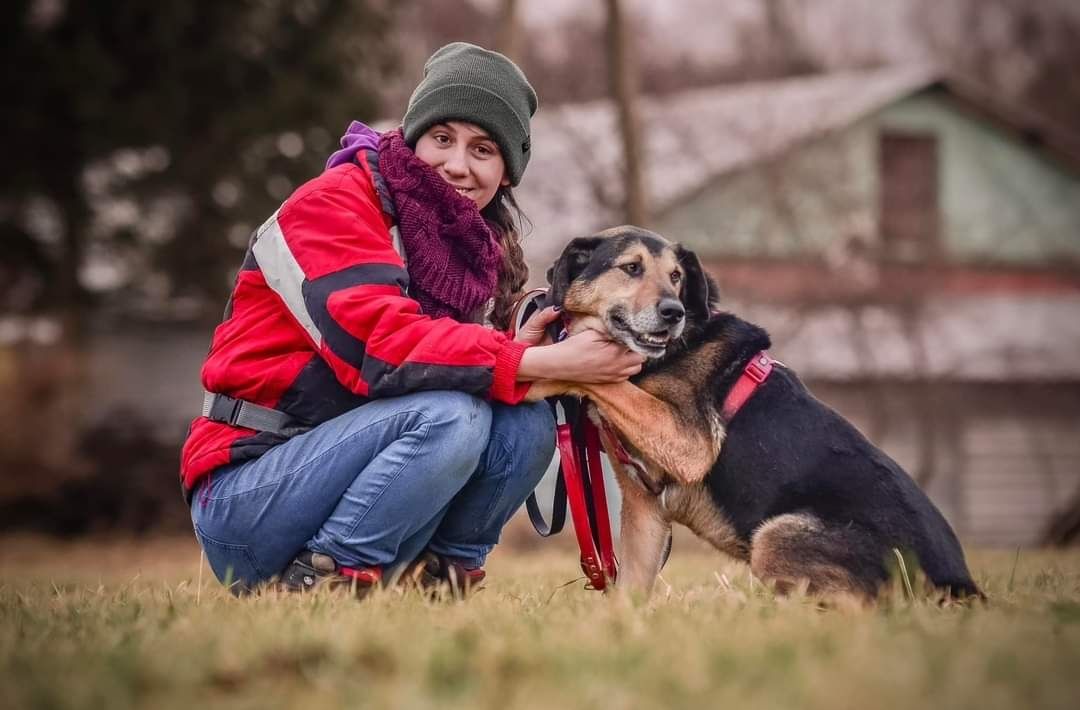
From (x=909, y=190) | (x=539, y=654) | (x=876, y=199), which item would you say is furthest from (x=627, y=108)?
(x=539, y=654)

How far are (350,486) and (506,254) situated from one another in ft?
3.69

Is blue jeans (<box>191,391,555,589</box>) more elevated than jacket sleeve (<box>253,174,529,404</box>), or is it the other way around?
jacket sleeve (<box>253,174,529,404</box>)

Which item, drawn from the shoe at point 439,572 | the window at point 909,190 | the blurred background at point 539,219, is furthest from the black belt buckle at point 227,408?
the window at point 909,190

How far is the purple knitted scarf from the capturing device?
3588 mm

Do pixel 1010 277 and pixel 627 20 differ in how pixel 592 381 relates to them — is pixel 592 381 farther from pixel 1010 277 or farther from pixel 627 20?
pixel 1010 277

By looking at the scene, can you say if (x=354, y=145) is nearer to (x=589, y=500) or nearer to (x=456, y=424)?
(x=456, y=424)

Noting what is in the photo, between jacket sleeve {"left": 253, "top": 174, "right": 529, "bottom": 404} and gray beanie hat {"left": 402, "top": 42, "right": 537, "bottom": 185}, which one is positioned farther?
gray beanie hat {"left": 402, "top": 42, "right": 537, "bottom": 185}

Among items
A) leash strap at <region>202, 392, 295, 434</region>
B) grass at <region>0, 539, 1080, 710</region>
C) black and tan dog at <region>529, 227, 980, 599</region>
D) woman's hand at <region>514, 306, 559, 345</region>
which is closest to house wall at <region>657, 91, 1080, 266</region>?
black and tan dog at <region>529, 227, 980, 599</region>

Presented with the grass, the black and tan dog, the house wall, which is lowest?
the grass

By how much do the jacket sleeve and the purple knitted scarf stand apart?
0.43 ft

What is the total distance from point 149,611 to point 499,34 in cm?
1201

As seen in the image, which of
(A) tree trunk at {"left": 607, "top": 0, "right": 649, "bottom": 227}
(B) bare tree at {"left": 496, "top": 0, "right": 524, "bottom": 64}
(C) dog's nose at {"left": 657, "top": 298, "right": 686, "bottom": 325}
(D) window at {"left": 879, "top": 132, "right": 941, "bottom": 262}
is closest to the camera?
(C) dog's nose at {"left": 657, "top": 298, "right": 686, "bottom": 325}

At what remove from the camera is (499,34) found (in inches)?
544

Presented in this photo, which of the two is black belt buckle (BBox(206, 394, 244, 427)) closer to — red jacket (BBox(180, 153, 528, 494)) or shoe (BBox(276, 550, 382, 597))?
red jacket (BBox(180, 153, 528, 494))
